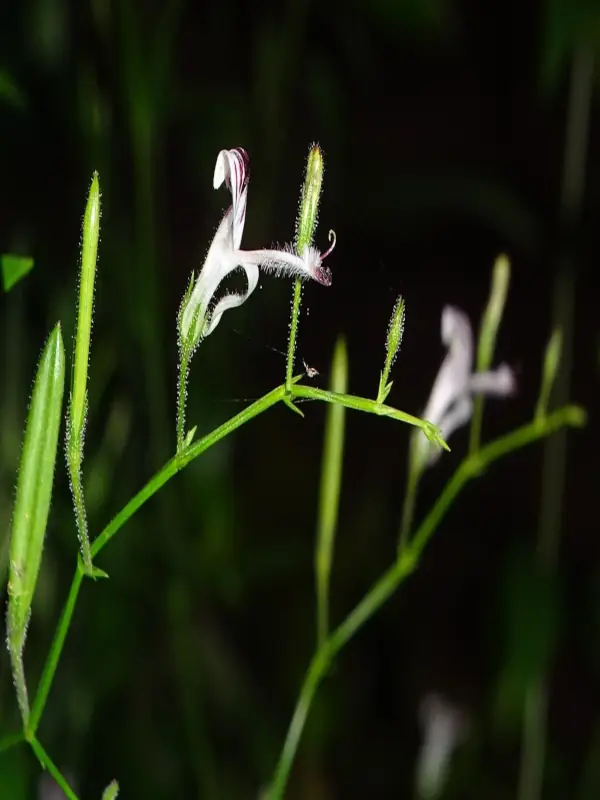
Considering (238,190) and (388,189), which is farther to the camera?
(388,189)

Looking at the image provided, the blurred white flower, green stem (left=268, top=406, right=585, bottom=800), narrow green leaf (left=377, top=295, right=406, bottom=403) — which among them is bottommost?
the blurred white flower

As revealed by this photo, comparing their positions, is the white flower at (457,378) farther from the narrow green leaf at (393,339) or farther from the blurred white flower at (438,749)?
the blurred white flower at (438,749)

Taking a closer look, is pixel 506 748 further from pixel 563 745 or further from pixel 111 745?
pixel 111 745

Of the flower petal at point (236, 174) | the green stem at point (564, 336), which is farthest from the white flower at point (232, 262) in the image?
the green stem at point (564, 336)

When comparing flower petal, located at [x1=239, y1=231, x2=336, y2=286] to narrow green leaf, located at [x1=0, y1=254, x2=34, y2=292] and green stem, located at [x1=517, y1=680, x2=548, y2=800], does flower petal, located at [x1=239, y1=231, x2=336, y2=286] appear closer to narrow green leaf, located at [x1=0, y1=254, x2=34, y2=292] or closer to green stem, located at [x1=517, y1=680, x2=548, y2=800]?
narrow green leaf, located at [x1=0, y1=254, x2=34, y2=292]

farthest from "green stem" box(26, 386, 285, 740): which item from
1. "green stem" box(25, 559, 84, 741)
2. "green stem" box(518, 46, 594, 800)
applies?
"green stem" box(518, 46, 594, 800)


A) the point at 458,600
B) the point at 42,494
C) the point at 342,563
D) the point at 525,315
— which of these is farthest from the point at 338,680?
the point at 42,494
